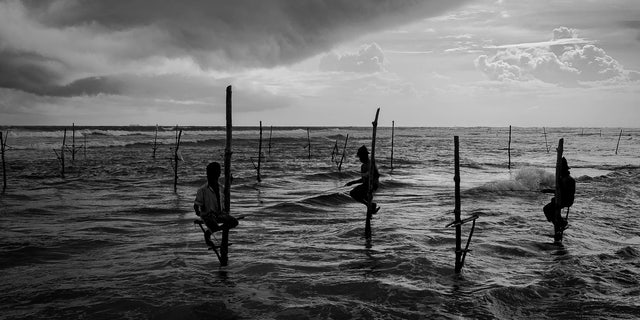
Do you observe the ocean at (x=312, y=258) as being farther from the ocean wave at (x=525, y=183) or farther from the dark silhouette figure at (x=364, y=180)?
the ocean wave at (x=525, y=183)

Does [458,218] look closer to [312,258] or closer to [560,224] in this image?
[312,258]

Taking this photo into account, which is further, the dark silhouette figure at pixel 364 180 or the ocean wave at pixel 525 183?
the ocean wave at pixel 525 183

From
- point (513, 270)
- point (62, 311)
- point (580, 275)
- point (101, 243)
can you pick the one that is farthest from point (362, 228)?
point (62, 311)

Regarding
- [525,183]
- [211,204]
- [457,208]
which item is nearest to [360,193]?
[457,208]

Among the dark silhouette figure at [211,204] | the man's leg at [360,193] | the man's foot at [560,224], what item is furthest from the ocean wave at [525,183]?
the dark silhouette figure at [211,204]

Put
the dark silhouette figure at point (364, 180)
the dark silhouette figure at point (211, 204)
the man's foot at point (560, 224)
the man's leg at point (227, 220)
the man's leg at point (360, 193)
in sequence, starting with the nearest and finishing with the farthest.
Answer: the man's leg at point (227, 220), the dark silhouette figure at point (211, 204), the man's foot at point (560, 224), the dark silhouette figure at point (364, 180), the man's leg at point (360, 193)

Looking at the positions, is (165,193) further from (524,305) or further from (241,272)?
(524,305)

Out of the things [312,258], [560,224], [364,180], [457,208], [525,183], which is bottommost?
[312,258]

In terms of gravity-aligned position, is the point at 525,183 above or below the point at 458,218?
below

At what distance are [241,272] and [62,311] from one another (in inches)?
127

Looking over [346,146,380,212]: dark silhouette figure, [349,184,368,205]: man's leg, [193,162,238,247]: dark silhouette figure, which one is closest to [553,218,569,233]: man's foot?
[346,146,380,212]: dark silhouette figure

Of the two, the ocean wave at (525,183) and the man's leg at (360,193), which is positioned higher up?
the man's leg at (360,193)

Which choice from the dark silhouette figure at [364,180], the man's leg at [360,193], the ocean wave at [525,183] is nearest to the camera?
the dark silhouette figure at [364,180]

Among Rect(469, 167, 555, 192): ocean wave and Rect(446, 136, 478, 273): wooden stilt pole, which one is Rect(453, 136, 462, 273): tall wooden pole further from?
Rect(469, 167, 555, 192): ocean wave
